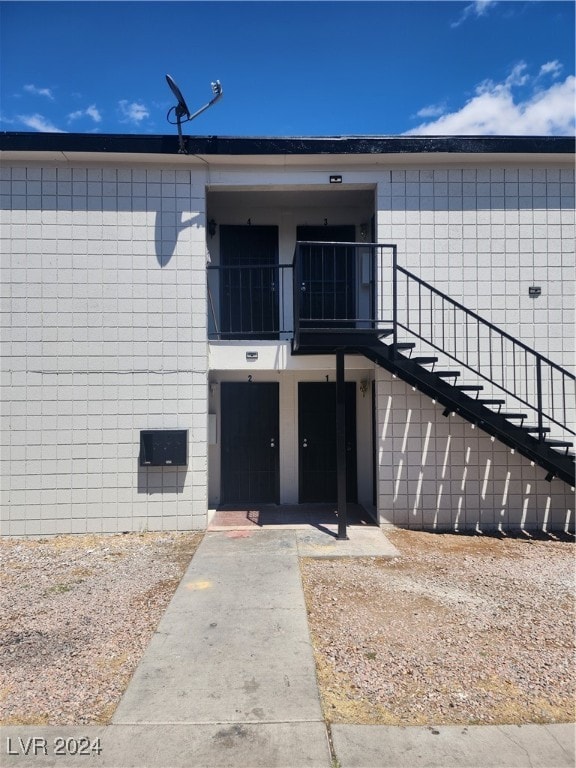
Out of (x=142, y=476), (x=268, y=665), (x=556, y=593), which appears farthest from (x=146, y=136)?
(x=556, y=593)

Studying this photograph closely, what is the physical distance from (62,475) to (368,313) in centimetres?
540

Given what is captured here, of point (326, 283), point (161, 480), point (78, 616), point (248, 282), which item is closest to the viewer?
point (78, 616)

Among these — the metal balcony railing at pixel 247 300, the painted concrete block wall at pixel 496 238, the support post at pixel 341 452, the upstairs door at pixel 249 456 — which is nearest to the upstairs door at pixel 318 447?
the upstairs door at pixel 249 456

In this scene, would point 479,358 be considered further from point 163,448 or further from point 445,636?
point 163,448

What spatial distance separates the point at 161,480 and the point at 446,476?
4215mm

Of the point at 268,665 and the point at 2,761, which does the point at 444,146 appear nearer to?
the point at 268,665

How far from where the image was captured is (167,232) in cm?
654

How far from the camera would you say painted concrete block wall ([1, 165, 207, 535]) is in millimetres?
6383

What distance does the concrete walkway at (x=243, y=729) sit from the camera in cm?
233

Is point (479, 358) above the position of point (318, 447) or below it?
above

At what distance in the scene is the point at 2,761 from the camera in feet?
7.61

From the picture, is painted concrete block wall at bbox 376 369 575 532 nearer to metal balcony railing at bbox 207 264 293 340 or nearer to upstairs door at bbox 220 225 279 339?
metal balcony railing at bbox 207 264 293 340

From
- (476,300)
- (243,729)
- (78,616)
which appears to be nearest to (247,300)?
(476,300)

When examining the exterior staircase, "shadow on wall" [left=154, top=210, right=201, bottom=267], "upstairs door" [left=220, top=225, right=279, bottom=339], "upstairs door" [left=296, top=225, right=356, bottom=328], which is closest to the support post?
the exterior staircase
